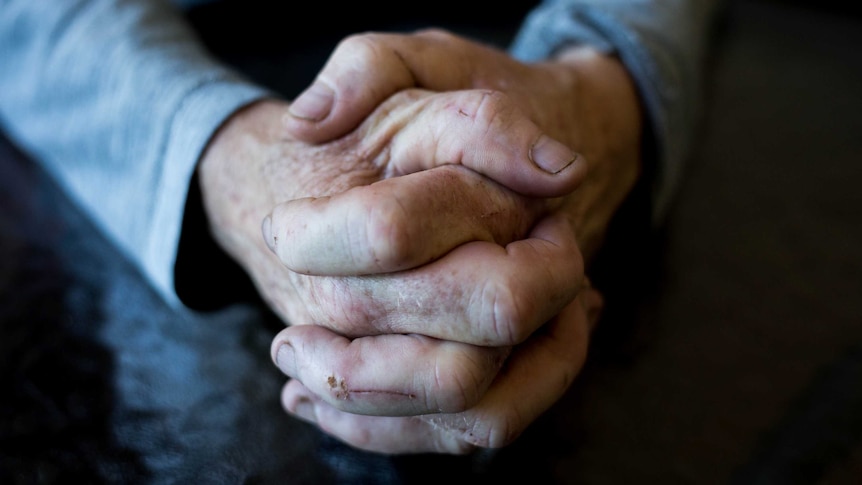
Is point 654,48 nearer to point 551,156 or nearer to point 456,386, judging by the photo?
point 551,156

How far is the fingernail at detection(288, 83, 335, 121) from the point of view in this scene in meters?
0.51

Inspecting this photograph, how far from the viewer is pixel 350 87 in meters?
0.51

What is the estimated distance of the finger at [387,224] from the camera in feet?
1.24

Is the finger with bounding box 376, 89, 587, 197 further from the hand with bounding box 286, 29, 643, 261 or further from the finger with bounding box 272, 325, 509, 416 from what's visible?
the finger with bounding box 272, 325, 509, 416

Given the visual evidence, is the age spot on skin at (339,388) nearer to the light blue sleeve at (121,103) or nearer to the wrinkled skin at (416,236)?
the wrinkled skin at (416,236)

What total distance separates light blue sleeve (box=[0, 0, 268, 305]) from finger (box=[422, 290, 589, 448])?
0.34 meters

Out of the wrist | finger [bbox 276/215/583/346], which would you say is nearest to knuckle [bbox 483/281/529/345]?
finger [bbox 276/215/583/346]

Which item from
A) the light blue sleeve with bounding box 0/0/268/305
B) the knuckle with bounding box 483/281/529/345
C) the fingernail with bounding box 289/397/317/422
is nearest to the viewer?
the knuckle with bounding box 483/281/529/345

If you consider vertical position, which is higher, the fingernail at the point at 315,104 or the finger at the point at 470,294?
the fingernail at the point at 315,104

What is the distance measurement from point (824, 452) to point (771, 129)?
56cm

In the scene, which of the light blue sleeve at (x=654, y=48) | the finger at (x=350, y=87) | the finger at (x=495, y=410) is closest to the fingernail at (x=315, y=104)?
the finger at (x=350, y=87)

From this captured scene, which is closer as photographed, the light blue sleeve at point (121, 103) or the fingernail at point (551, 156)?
the fingernail at point (551, 156)

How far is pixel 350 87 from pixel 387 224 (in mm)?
180

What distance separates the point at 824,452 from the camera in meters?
0.52
